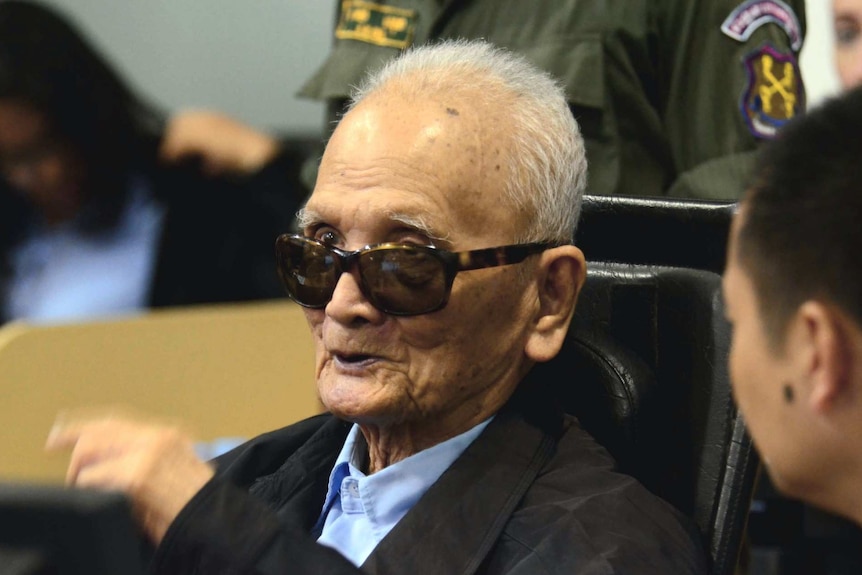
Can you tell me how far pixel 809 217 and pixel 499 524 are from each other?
1.86 feet

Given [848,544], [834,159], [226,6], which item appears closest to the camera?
[834,159]

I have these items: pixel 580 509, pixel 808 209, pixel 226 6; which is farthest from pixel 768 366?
pixel 226 6

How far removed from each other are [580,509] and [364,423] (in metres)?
0.29

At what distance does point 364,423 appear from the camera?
153 centimetres

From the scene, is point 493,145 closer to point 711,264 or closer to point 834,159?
point 711,264

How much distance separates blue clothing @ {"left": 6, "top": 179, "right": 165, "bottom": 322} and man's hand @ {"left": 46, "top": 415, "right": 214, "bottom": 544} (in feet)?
4.80

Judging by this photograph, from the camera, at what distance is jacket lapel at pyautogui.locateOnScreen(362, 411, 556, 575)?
53.3 inches

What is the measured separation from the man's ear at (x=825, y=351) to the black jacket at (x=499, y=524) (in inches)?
15.5

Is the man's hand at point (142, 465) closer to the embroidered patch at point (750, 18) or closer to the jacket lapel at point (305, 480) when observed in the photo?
the jacket lapel at point (305, 480)

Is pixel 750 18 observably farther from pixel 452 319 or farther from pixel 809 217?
pixel 809 217

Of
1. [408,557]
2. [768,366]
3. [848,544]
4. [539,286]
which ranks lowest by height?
[848,544]

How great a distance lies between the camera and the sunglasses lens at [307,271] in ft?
4.89

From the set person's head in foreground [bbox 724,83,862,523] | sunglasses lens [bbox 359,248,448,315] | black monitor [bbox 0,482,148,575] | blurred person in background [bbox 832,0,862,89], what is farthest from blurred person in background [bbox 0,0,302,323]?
black monitor [bbox 0,482,148,575]

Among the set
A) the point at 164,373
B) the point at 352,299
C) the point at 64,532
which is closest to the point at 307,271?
the point at 352,299
